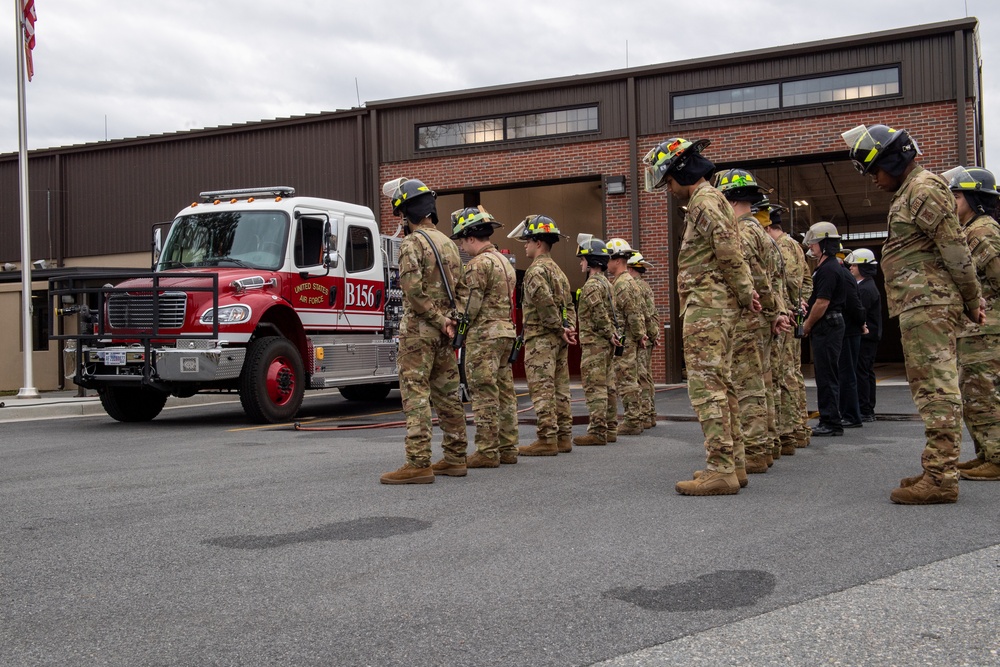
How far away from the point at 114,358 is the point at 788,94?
1386 centimetres

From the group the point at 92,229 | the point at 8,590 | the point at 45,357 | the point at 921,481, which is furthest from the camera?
the point at 92,229

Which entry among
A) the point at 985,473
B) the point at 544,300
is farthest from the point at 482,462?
the point at 985,473

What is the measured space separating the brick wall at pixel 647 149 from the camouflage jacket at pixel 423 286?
13331 millimetres

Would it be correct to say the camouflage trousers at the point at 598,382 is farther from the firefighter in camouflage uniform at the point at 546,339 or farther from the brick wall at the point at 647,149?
the brick wall at the point at 647,149

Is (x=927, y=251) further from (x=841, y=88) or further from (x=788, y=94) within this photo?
(x=788, y=94)

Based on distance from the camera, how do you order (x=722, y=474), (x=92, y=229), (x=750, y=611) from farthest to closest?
1. (x=92, y=229)
2. (x=722, y=474)
3. (x=750, y=611)

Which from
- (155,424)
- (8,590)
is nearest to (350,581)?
(8,590)

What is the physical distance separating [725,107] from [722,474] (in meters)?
15.0

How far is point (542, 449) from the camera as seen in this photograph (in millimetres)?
8297

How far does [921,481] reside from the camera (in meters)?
5.52

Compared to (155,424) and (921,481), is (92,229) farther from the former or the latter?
(921,481)

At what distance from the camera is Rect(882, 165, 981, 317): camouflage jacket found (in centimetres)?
555

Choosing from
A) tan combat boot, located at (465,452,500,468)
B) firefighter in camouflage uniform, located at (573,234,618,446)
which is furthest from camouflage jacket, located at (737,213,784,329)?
tan combat boot, located at (465,452,500,468)

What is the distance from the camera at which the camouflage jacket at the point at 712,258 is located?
6.06 meters
